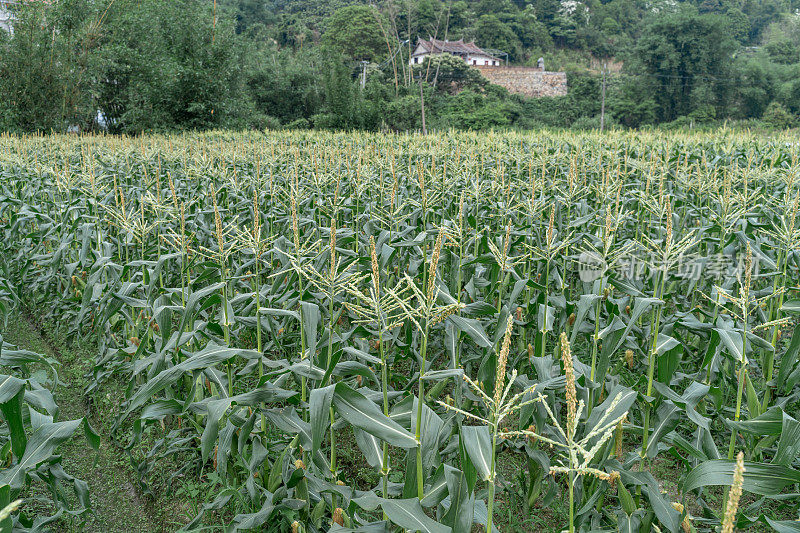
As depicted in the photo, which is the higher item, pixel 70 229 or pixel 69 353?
pixel 70 229

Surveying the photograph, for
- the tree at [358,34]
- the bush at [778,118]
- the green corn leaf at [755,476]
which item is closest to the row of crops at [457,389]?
the green corn leaf at [755,476]

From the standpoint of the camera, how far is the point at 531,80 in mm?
55188

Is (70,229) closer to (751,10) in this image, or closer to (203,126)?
(203,126)

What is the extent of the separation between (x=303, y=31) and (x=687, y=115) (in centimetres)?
4692

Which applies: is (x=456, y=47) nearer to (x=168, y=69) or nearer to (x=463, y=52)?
(x=463, y=52)

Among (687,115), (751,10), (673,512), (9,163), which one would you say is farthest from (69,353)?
(751,10)

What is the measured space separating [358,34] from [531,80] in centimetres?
1924

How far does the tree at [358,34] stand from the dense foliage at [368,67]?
179 mm

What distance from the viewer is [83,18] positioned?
24734 millimetres

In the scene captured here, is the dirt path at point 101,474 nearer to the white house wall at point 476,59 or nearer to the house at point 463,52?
the house at point 463,52

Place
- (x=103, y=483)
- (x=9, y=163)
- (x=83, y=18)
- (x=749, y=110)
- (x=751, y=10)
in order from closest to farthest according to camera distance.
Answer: (x=103, y=483) → (x=9, y=163) → (x=83, y=18) → (x=749, y=110) → (x=751, y=10)

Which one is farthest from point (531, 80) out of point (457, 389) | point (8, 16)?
point (457, 389)

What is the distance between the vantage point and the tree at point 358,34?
55188 millimetres

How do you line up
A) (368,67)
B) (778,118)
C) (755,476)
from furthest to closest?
1. (368,67)
2. (778,118)
3. (755,476)
